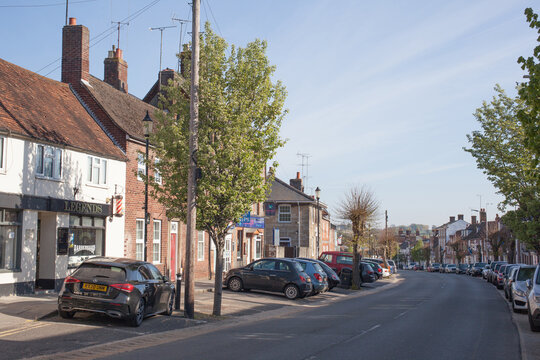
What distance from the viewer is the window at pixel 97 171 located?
21.2 m

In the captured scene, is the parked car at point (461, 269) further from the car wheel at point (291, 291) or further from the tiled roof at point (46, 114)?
the tiled roof at point (46, 114)

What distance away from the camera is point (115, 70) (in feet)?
96.2

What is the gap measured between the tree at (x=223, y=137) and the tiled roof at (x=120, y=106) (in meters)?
7.00

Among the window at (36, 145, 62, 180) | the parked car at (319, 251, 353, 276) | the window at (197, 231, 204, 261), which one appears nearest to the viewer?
the window at (36, 145, 62, 180)

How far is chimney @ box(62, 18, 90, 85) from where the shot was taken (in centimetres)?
2433

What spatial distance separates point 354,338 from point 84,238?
41.7 feet

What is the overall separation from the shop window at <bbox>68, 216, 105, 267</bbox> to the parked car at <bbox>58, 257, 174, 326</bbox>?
7305 mm

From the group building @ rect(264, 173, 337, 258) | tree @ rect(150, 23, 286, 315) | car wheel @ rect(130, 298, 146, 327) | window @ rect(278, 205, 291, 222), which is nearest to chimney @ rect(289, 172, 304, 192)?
building @ rect(264, 173, 337, 258)

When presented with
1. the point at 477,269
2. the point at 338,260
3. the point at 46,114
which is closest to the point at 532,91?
the point at 46,114

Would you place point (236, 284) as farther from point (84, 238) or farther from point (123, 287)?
point (123, 287)

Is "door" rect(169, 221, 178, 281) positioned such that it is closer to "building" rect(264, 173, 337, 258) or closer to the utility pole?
the utility pole

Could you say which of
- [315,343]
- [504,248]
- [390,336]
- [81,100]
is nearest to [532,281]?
[390,336]

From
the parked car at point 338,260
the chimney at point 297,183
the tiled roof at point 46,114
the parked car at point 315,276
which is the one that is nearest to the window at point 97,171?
the tiled roof at point 46,114

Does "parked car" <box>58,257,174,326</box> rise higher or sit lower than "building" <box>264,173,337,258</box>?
lower
